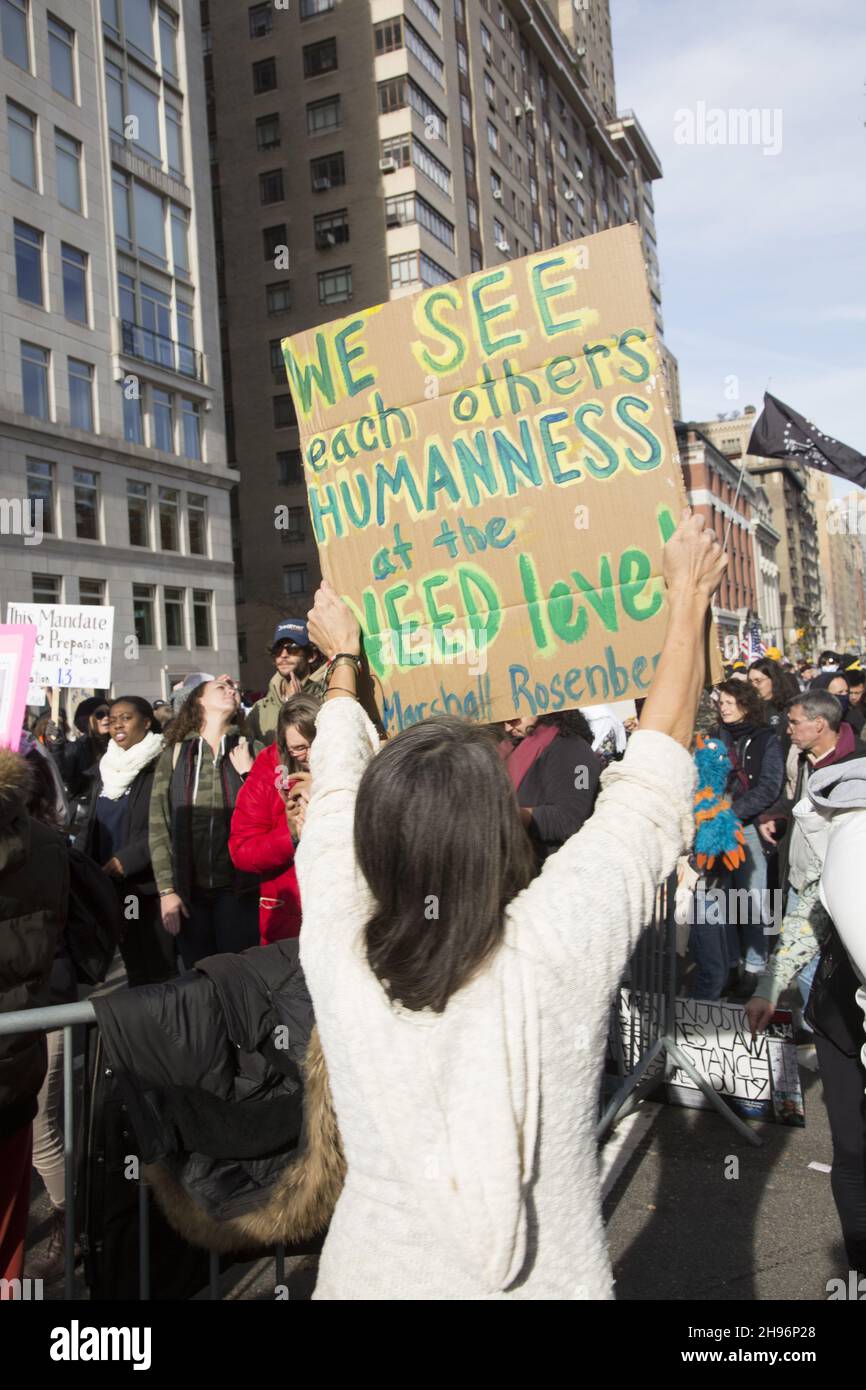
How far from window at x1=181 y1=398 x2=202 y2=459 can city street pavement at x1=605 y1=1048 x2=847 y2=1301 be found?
31495mm

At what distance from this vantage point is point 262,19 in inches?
1841

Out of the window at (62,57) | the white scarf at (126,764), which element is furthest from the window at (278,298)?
the white scarf at (126,764)

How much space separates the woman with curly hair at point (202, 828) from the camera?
5.31m

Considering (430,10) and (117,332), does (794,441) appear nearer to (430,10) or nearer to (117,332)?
(117,332)

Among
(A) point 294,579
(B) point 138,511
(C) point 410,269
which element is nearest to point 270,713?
(B) point 138,511

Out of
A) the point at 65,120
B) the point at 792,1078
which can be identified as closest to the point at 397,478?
the point at 792,1078

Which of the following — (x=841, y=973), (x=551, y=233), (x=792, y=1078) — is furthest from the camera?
(x=551, y=233)

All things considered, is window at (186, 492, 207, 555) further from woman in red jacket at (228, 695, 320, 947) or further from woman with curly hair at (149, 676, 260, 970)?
woman in red jacket at (228, 695, 320, 947)

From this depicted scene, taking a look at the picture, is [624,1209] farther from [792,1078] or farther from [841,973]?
[841,973]

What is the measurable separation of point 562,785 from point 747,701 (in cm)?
332

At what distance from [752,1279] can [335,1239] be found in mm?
2461

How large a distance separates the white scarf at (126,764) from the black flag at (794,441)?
10784 millimetres

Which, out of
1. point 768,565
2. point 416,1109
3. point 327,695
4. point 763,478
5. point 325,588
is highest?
point 763,478

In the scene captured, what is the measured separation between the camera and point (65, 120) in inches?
1135
